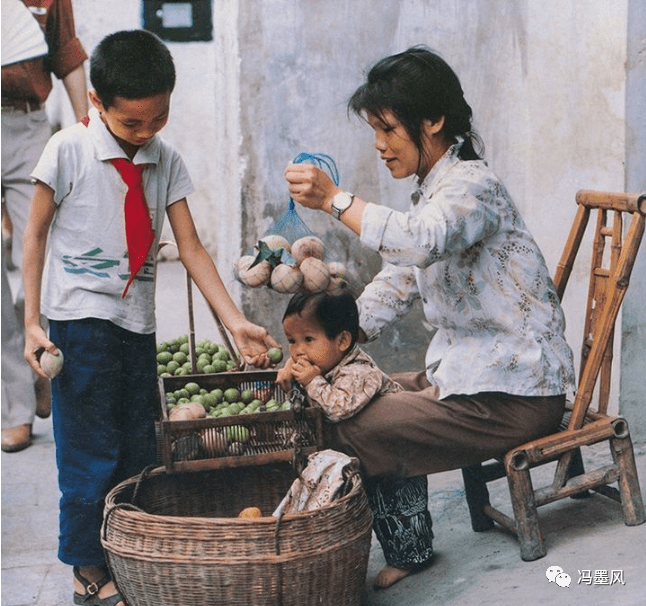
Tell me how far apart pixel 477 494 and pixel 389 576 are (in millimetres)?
482

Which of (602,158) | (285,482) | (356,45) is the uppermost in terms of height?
(356,45)

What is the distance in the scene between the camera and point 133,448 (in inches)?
138

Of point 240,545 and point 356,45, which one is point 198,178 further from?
point 240,545

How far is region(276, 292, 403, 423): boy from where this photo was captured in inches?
128

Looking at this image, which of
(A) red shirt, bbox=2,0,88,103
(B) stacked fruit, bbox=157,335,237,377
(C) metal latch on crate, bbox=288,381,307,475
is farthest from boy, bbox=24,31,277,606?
(A) red shirt, bbox=2,0,88,103

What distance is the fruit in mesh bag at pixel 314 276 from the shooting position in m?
3.31

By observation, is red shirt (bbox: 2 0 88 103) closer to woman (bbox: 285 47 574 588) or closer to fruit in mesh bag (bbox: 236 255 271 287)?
fruit in mesh bag (bbox: 236 255 271 287)

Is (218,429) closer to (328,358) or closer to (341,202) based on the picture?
(328,358)

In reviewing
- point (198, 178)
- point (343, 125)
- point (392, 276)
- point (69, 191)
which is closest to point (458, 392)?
point (392, 276)

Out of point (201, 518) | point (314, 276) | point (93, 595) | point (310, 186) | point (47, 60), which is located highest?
point (47, 60)

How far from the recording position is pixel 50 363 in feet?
10.3

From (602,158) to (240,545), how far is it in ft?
7.90

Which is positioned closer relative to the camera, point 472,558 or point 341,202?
point 341,202

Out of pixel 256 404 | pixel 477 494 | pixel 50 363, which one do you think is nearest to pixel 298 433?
pixel 256 404
